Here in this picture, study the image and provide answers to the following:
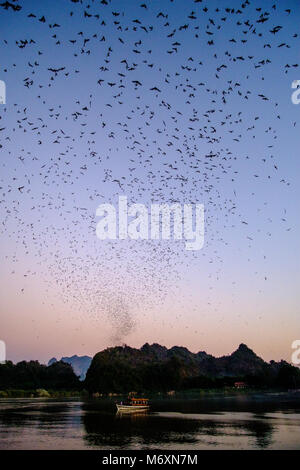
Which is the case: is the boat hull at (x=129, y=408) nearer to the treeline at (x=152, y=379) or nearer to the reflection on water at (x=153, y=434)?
the reflection on water at (x=153, y=434)

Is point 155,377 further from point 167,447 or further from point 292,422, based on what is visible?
point 167,447

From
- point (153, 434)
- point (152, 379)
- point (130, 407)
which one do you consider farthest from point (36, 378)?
point (153, 434)

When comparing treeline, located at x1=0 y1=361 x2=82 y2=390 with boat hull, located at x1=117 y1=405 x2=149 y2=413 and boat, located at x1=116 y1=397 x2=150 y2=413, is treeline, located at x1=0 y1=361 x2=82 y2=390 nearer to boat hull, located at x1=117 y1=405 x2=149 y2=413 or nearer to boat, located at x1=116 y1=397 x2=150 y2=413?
boat, located at x1=116 y1=397 x2=150 y2=413

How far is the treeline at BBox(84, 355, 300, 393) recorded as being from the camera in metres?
156

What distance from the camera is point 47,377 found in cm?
17088

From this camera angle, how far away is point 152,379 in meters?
163

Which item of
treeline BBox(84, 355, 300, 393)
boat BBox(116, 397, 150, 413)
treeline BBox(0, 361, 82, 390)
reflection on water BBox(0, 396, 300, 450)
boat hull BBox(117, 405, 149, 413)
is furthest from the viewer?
treeline BBox(0, 361, 82, 390)

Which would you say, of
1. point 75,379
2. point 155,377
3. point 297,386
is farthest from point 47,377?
point 297,386

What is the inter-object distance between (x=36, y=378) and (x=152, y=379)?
42518 mm

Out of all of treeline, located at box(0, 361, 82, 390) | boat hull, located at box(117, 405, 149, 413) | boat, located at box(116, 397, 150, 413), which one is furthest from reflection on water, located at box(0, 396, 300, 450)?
treeline, located at box(0, 361, 82, 390)

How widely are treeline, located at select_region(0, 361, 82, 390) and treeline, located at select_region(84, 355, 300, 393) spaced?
7830mm

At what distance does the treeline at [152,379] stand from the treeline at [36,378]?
783cm
